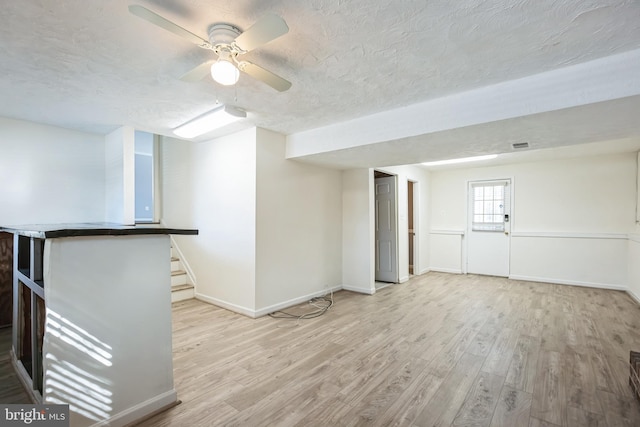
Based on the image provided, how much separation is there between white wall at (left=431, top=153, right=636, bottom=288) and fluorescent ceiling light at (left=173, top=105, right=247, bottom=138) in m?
5.61

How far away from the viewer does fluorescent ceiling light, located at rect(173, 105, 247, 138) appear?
9.05 feet

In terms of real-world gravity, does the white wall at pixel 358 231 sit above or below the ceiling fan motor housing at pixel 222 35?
below

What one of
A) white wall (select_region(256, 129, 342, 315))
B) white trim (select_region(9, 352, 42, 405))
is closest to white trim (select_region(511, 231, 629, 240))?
white wall (select_region(256, 129, 342, 315))

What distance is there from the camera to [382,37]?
6.03 ft

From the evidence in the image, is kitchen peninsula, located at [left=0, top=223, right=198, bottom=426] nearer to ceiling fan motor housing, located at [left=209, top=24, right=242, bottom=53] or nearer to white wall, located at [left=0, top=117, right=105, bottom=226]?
ceiling fan motor housing, located at [left=209, top=24, right=242, bottom=53]

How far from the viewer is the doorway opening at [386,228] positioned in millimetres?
5559

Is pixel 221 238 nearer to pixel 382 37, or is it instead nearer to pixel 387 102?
pixel 387 102

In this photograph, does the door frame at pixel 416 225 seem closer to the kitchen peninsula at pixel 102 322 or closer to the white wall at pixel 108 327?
the kitchen peninsula at pixel 102 322

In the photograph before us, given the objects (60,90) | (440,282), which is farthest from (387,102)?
(440,282)

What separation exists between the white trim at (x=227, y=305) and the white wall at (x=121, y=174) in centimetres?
152

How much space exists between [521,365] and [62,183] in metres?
5.77

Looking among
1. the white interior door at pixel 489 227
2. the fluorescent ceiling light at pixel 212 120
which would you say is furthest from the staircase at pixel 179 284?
the white interior door at pixel 489 227

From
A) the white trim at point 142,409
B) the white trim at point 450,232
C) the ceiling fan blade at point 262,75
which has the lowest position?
the white trim at point 142,409

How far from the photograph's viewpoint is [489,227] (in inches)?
246
